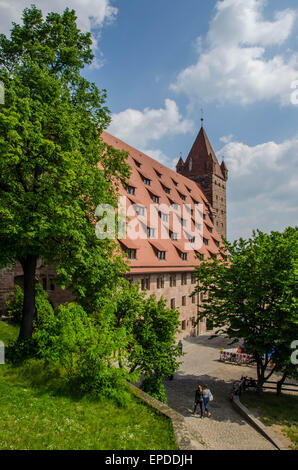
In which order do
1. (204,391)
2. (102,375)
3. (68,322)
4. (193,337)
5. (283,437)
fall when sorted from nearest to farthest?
(102,375) < (68,322) < (283,437) < (204,391) < (193,337)

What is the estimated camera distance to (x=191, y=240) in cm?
3703

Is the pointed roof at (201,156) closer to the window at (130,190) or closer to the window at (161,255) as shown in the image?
the window at (130,190)

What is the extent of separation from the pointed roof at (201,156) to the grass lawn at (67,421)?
48.4 m

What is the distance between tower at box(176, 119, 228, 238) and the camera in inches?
2060

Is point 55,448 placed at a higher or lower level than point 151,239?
lower

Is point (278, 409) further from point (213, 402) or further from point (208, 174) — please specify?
point (208, 174)

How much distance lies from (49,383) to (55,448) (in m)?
3.89

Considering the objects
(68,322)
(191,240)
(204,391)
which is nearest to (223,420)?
(204,391)

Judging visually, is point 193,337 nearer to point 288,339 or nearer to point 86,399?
point 288,339

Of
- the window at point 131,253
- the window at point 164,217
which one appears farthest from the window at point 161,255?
the window at point 164,217

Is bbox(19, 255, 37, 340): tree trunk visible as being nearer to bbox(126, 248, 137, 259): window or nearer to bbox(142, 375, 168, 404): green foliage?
bbox(142, 375, 168, 404): green foliage

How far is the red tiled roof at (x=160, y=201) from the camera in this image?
2692 centimetres

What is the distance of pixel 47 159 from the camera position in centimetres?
1195

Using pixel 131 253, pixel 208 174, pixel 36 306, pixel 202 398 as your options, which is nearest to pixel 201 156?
pixel 208 174
